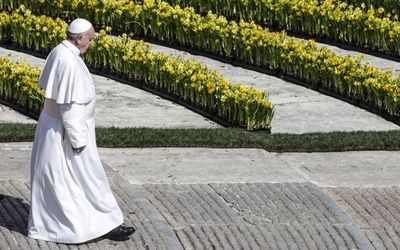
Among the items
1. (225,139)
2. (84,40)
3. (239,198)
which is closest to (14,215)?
(84,40)

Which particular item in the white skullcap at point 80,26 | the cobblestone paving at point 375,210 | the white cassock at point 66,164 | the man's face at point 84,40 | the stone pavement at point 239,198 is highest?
the white skullcap at point 80,26

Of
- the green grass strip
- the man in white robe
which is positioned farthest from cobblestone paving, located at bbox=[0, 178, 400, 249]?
the green grass strip

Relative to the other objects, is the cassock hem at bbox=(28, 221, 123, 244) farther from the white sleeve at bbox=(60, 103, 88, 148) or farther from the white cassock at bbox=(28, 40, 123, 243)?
the white sleeve at bbox=(60, 103, 88, 148)

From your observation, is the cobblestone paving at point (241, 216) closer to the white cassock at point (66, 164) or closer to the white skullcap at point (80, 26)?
the white cassock at point (66, 164)

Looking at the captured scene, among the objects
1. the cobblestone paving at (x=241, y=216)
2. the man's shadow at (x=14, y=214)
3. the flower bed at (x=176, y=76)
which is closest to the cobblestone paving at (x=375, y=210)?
the cobblestone paving at (x=241, y=216)

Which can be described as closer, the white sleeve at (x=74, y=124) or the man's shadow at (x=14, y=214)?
the white sleeve at (x=74, y=124)

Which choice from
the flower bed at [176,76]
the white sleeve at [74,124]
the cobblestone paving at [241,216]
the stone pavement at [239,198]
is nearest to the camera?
the white sleeve at [74,124]

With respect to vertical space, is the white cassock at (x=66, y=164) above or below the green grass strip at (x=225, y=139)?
above

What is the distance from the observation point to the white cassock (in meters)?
8.62

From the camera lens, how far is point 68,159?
28.6 feet

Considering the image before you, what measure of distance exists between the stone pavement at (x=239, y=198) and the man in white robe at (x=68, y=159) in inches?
6.2

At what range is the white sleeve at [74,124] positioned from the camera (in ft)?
28.2

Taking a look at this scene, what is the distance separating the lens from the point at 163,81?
14672 millimetres

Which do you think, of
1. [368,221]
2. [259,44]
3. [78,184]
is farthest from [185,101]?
[78,184]
